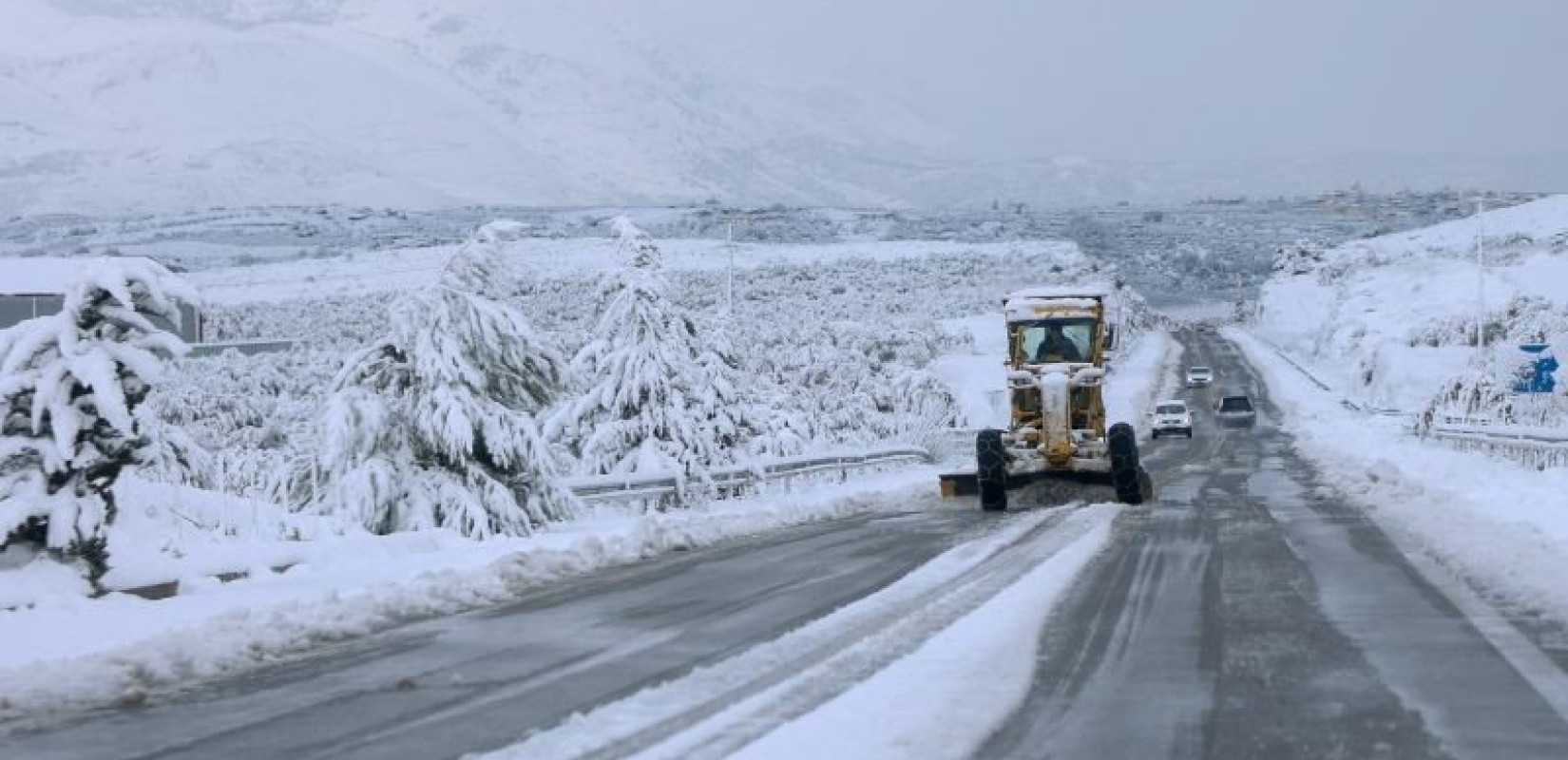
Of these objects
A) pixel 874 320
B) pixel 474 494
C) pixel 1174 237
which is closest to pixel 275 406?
pixel 474 494

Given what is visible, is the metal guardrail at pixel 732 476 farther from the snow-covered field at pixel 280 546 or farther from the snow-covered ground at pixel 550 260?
the snow-covered ground at pixel 550 260

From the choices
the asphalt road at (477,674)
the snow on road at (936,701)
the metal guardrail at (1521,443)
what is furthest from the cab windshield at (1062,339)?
the snow on road at (936,701)

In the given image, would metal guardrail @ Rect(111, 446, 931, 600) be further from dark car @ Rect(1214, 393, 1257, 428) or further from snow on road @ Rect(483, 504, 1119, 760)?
dark car @ Rect(1214, 393, 1257, 428)

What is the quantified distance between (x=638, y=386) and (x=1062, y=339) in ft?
23.0

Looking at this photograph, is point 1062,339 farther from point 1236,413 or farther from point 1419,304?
point 1419,304

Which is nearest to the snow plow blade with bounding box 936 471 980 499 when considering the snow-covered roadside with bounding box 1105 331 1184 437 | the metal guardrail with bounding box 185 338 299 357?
the snow-covered roadside with bounding box 1105 331 1184 437

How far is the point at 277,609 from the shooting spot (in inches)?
464

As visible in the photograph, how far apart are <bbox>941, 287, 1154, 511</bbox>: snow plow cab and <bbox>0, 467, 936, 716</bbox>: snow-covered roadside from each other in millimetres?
6560

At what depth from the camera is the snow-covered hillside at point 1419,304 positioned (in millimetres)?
67125

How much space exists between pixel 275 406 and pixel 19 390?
103 feet

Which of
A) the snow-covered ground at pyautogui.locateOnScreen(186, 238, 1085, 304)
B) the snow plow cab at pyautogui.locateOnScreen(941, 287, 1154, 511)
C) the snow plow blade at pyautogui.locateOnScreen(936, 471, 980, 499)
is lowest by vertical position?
the snow plow blade at pyautogui.locateOnScreen(936, 471, 980, 499)

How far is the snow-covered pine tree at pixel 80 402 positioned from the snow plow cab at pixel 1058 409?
14247 mm

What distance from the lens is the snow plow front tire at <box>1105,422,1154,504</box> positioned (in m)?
24.2

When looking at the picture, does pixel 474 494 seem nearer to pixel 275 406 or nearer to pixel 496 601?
pixel 496 601
